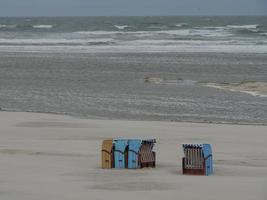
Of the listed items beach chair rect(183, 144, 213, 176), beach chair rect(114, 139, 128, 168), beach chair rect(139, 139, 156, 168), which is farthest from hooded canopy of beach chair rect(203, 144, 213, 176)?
beach chair rect(114, 139, 128, 168)

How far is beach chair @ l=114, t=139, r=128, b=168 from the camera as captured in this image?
1104cm

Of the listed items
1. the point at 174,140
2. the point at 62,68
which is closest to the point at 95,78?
the point at 62,68

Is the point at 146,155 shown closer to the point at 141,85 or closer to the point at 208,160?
the point at 208,160

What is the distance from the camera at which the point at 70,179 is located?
10.3 meters

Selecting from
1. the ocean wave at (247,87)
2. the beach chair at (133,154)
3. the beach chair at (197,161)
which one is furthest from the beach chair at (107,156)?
the ocean wave at (247,87)

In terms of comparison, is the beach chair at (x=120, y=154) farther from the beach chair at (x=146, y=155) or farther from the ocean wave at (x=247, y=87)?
the ocean wave at (x=247, y=87)

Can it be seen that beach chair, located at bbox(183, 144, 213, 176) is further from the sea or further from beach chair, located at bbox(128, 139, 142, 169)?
the sea

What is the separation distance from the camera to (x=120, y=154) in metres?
11.1

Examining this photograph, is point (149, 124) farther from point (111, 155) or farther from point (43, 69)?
point (43, 69)

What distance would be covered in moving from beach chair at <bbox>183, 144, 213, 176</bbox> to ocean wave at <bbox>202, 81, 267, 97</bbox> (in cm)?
1211

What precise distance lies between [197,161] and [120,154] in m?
1.08

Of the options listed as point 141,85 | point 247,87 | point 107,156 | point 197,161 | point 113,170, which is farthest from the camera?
point 141,85

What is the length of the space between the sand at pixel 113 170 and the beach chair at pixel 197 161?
145mm

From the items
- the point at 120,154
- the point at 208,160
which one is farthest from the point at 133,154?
the point at 208,160
